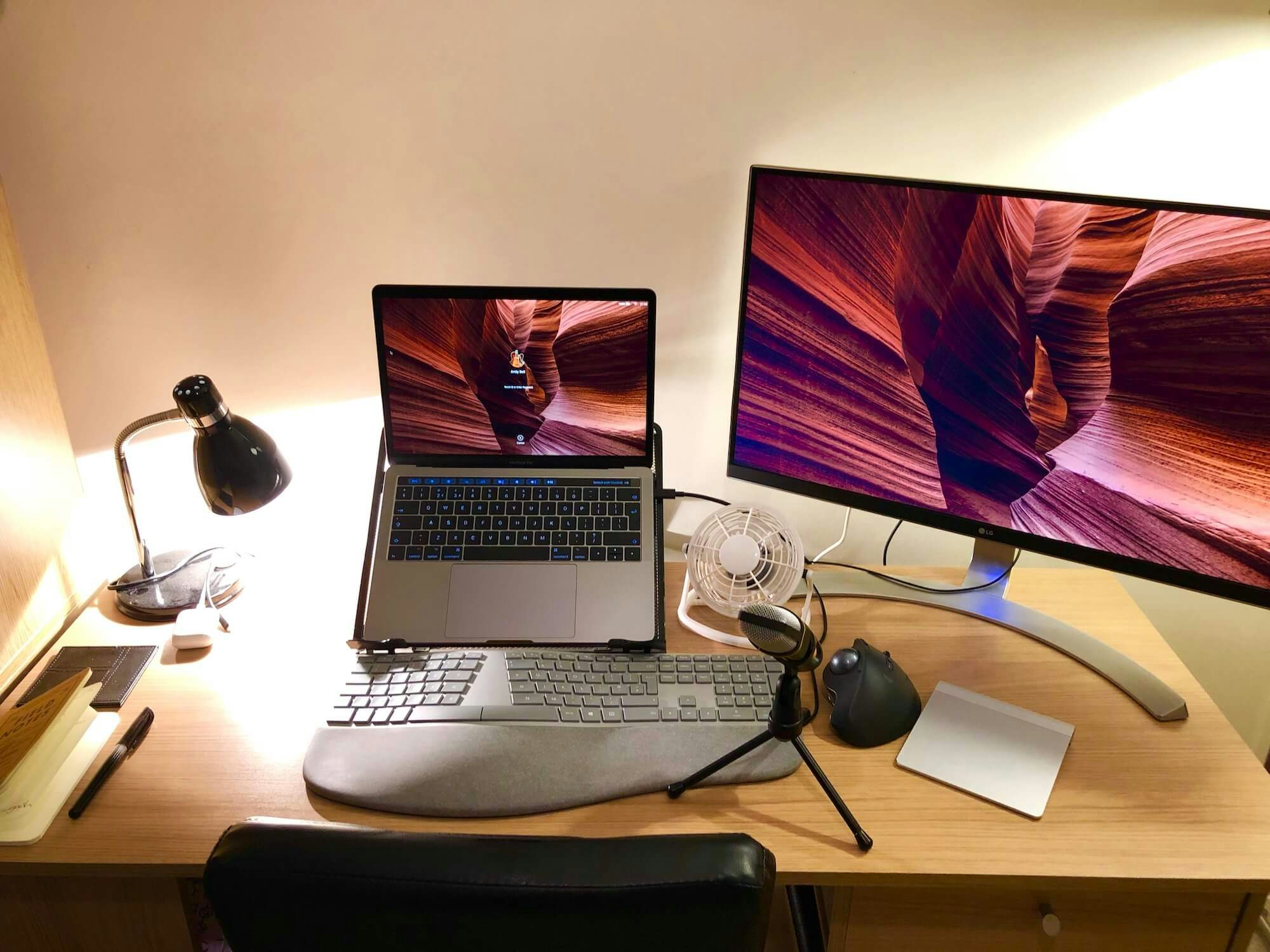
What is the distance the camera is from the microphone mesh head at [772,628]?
2.74ft

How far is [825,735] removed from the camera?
100cm

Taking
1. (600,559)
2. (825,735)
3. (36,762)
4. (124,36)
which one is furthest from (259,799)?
(124,36)

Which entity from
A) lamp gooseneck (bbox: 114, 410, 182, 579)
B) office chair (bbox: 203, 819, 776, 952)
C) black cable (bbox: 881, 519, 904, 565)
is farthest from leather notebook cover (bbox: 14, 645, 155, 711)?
black cable (bbox: 881, 519, 904, 565)

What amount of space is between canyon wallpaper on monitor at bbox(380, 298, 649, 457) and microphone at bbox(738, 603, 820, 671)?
0.41 m

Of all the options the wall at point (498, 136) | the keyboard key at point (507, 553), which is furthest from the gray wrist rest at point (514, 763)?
the wall at point (498, 136)

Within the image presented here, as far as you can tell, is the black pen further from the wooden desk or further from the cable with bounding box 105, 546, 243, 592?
the cable with bounding box 105, 546, 243, 592

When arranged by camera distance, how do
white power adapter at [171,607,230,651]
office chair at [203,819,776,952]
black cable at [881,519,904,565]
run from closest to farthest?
office chair at [203,819,776,952] → white power adapter at [171,607,230,651] → black cable at [881,519,904,565]

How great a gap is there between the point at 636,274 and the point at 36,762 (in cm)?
93

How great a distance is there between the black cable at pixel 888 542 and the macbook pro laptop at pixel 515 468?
1.44 feet

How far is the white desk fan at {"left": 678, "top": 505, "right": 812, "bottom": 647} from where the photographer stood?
115 centimetres

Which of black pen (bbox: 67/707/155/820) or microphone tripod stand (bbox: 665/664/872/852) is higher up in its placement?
microphone tripod stand (bbox: 665/664/872/852)

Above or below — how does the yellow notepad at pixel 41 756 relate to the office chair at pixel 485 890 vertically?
below

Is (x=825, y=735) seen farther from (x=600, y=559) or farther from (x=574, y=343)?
(x=574, y=343)

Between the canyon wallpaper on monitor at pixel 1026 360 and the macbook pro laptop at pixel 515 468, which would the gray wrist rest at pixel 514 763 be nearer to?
the macbook pro laptop at pixel 515 468
